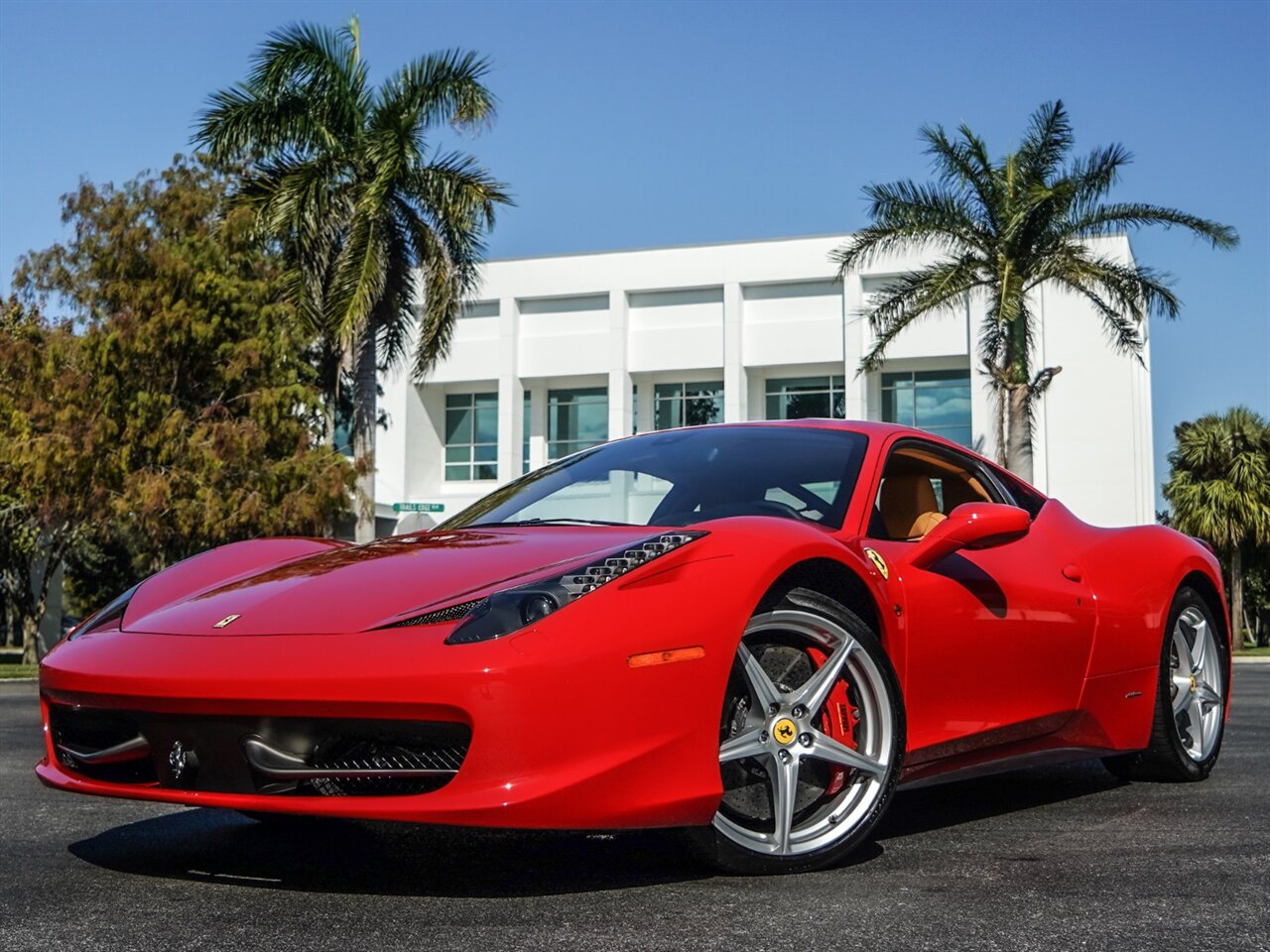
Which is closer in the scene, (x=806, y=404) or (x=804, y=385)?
(x=806, y=404)

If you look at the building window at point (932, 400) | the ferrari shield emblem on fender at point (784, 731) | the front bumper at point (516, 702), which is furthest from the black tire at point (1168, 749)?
the building window at point (932, 400)

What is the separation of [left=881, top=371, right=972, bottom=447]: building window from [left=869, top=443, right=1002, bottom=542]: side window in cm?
3827

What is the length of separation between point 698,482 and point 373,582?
117 centimetres

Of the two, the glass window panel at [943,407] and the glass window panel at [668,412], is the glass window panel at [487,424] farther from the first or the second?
the glass window panel at [943,407]

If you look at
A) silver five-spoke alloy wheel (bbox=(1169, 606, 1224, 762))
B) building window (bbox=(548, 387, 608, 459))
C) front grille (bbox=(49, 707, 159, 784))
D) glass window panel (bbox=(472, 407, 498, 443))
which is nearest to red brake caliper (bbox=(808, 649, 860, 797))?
front grille (bbox=(49, 707, 159, 784))

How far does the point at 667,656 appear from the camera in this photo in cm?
326

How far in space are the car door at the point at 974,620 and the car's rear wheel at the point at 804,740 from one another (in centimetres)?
26

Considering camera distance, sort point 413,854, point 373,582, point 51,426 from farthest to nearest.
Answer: point 51,426 < point 413,854 < point 373,582

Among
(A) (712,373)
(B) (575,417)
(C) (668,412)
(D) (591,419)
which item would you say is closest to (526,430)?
(B) (575,417)

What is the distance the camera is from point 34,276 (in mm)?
24438

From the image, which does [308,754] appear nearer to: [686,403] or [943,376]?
[943,376]

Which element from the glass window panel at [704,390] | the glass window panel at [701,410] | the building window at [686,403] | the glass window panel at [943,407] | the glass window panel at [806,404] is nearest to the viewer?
the glass window panel at [943,407]

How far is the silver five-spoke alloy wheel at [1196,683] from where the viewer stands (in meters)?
5.52

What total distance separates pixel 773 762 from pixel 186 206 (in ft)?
75.4
